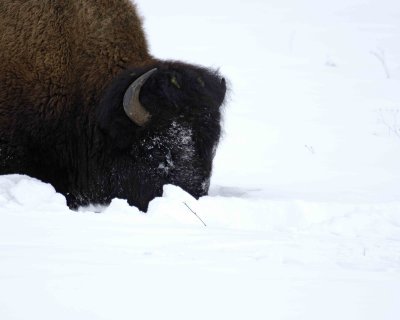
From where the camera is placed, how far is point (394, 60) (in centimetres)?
1386

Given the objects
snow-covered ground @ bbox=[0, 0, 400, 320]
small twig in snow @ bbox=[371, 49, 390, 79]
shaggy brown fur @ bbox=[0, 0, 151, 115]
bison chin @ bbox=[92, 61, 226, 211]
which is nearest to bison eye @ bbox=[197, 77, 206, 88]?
bison chin @ bbox=[92, 61, 226, 211]

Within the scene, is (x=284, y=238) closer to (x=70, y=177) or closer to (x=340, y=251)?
(x=340, y=251)

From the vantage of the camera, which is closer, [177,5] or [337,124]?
[337,124]

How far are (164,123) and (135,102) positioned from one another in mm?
258

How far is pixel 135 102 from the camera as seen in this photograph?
5.52 metres

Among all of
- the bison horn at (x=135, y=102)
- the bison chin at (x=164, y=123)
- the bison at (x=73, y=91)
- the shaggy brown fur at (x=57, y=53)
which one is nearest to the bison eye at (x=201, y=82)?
the bison chin at (x=164, y=123)

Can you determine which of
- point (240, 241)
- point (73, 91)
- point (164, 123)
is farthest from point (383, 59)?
point (240, 241)

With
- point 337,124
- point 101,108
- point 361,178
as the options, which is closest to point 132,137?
point 101,108

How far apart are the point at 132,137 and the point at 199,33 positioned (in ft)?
32.7

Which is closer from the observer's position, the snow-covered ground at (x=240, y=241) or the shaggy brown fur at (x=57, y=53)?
the snow-covered ground at (x=240, y=241)

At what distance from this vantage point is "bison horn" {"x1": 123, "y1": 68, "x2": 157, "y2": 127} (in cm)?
548

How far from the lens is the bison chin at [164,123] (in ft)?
18.2

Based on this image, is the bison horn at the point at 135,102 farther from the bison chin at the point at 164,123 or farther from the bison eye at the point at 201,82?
the bison eye at the point at 201,82

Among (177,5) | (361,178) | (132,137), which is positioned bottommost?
(177,5)
